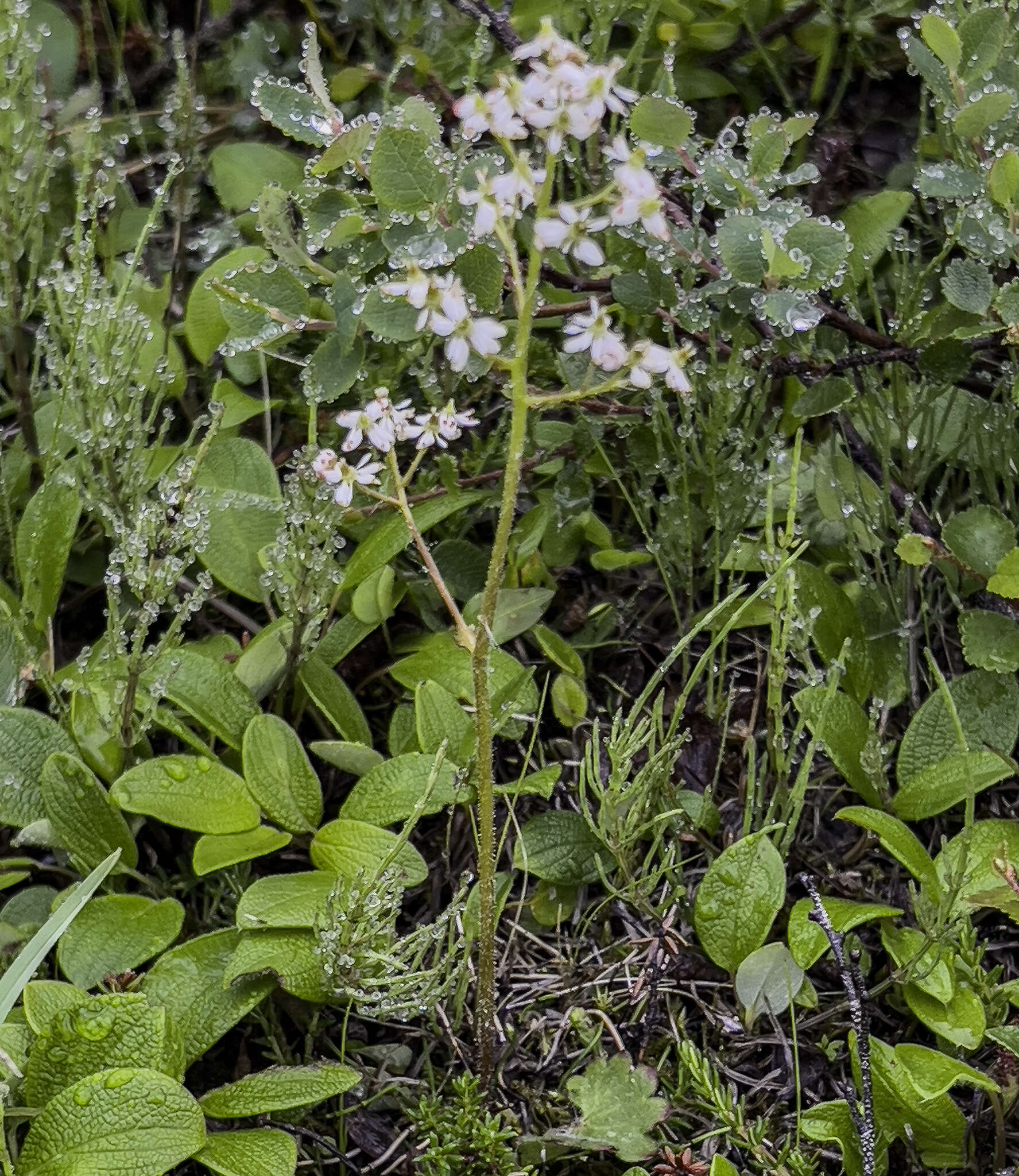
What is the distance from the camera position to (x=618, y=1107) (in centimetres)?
138

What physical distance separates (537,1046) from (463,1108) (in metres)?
0.17

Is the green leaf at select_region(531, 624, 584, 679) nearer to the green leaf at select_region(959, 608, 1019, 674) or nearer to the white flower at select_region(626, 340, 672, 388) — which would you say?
the green leaf at select_region(959, 608, 1019, 674)

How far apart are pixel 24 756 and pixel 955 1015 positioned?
120 centimetres

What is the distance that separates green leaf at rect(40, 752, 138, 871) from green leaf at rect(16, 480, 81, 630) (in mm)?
317

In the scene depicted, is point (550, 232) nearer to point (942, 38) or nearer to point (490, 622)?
point (490, 622)

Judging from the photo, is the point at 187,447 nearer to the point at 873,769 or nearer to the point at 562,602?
the point at 562,602

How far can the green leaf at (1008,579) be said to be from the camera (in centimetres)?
156

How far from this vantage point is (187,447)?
177 centimetres

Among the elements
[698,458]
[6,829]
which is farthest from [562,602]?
[6,829]

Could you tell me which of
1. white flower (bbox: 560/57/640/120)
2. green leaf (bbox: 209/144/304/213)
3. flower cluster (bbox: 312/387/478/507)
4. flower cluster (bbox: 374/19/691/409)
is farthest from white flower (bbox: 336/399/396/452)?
green leaf (bbox: 209/144/304/213)

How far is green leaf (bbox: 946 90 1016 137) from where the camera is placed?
1.51 meters

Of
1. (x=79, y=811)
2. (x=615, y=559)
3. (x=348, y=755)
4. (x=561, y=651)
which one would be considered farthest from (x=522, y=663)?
(x=79, y=811)

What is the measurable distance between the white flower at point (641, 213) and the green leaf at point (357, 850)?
2.58 ft

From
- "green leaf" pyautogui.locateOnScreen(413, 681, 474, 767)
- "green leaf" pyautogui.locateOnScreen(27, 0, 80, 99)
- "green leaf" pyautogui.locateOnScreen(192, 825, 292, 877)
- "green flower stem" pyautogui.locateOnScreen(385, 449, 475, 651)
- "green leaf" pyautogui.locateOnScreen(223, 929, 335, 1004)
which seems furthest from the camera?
"green leaf" pyautogui.locateOnScreen(27, 0, 80, 99)
